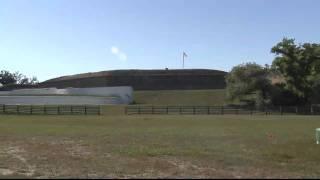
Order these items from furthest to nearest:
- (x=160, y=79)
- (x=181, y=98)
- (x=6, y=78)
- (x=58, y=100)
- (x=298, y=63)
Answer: (x=6, y=78)
(x=160, y=79)
(x=181, y=98)
(x=58, y=100)
(x=298, y=63)

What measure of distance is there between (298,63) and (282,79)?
268 inches

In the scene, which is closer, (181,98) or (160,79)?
(181,98)

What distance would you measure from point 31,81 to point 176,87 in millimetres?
79177

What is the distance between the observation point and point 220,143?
24828 millimetres

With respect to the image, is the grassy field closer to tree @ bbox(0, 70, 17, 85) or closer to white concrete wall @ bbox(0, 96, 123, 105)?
white concrete wall @ bbox(0, 96, 123, 105)

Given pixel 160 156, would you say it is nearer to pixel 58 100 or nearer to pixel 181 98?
pixel 58 100

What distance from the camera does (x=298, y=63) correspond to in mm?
85250

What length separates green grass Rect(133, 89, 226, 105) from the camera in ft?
352

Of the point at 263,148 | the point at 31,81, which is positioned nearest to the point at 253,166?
the point at 263,148

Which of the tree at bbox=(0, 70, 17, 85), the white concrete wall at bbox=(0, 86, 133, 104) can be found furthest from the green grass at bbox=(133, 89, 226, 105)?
the tree at bbox=(0, 70, 17, 85)

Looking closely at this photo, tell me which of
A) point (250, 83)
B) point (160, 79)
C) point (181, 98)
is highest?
point (160, 79)

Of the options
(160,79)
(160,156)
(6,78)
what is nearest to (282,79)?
(160,79)

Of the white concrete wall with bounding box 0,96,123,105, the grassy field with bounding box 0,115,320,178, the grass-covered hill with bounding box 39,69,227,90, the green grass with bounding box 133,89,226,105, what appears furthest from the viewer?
the grass-covered hill with bounding box 39,69,227,90

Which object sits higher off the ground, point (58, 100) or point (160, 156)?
point (58, 100)
